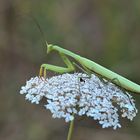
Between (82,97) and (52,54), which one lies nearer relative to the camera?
(82,97)

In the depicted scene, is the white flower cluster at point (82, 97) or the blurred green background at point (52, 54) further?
the blurred green background at point (52, 54)

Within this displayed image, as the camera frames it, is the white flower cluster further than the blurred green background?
No

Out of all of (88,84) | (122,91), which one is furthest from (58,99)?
(122,91)

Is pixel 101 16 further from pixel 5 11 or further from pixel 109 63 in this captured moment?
pixel 5 11

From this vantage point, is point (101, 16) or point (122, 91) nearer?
point (122, 91)

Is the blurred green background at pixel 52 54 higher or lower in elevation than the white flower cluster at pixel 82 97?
higher
